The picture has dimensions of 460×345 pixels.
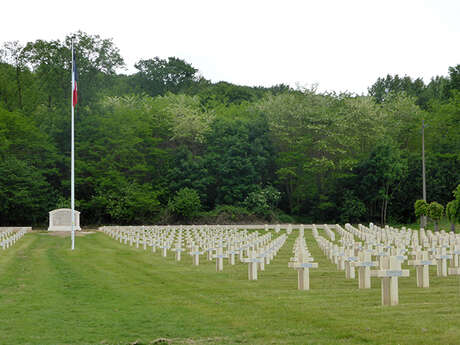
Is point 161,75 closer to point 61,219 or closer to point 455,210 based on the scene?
point 61,219

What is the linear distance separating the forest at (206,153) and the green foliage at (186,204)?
13 cm

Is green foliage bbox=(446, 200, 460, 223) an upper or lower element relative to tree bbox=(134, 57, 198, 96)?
lower

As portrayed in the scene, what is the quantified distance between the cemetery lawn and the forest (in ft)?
125

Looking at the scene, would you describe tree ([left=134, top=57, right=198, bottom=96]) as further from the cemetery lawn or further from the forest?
the cemetery lawn

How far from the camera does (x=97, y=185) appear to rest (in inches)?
2223

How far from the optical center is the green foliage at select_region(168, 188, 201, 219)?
5416cm

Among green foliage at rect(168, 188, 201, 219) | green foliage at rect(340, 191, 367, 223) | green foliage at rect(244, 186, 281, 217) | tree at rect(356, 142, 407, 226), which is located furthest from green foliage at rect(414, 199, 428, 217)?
green foliage at rect(168, 188, 201, 219)

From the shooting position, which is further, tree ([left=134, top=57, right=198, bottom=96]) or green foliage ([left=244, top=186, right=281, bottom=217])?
tree ([left=134, top=57, right=198, bottom=96])

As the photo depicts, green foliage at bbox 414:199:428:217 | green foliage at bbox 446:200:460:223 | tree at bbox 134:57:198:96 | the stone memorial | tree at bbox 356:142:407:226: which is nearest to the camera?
green foliage at bbox 446:200:460:223

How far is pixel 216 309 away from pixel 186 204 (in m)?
43.7

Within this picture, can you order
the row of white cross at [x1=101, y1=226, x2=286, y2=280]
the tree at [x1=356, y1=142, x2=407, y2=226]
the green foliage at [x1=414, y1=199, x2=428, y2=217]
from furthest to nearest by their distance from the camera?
the tree at [x1=356, y1=142, x2=407, y2=226], the green foliage at [x1=414, y1=199, x2=428, y2=217], the row of white cross at [x1=101, y1=226, x2=286, y2=280]

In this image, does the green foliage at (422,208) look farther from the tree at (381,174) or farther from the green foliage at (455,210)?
the tree at (381,174)

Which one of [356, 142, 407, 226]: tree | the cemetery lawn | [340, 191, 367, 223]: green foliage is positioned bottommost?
the cemetery lawn

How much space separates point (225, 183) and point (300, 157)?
7.40 meters
